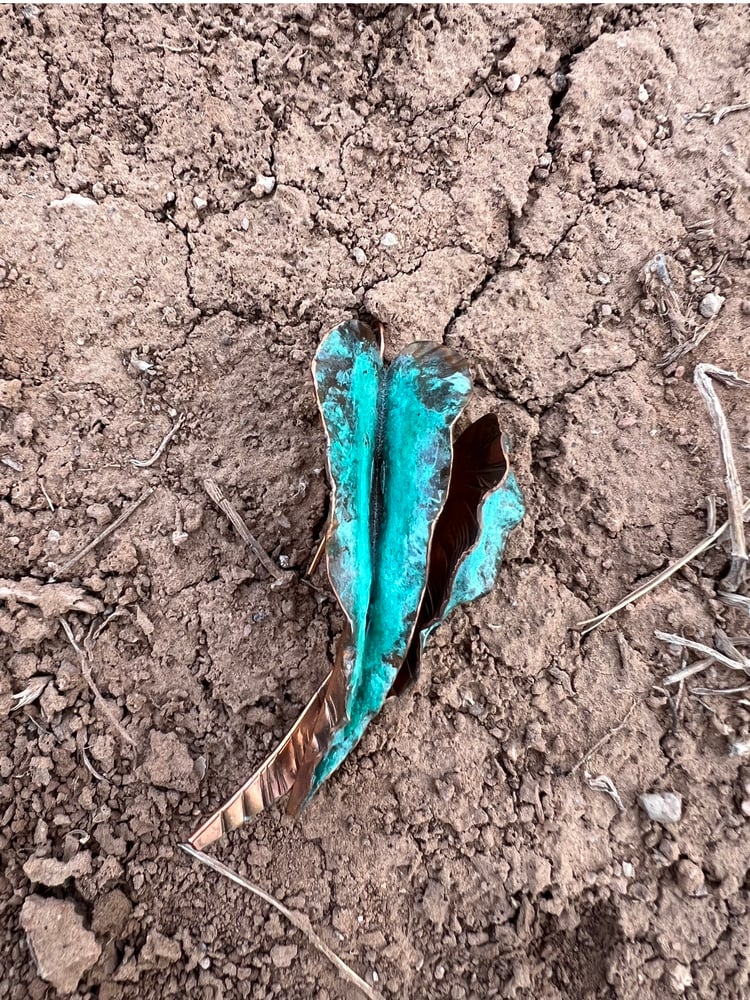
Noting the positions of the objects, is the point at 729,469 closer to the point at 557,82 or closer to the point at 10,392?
the point at 557,82

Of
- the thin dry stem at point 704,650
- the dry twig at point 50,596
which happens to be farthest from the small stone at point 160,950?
the thin dry stem at point 704,650

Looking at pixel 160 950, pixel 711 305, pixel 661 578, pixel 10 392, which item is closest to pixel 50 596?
pixel 10 392

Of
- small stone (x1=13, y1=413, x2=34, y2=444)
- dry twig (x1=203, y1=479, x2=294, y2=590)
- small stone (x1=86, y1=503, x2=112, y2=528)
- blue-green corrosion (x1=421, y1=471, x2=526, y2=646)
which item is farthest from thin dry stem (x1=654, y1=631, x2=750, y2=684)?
small stone (x1=13, y1=413, x2=34, y2=444)

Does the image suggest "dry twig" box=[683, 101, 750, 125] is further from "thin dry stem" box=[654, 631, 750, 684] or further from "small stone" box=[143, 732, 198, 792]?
"small stone" box=[143, 732, 198, 792]

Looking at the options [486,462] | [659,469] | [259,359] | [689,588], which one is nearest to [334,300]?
[259,359]

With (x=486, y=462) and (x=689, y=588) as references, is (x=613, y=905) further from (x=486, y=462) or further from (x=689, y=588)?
(x=486, y=462)

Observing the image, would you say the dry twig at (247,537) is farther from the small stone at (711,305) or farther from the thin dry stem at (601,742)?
the small stone at (711,305)
